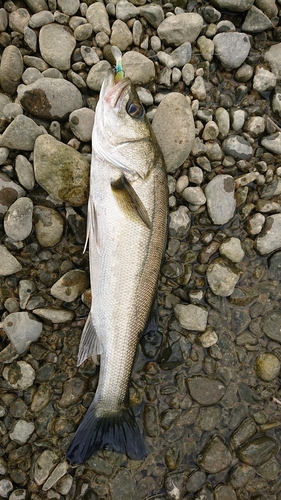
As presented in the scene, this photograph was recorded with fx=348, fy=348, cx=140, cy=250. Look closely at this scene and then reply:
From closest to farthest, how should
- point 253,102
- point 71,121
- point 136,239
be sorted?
1. point 136,239
2. point 71,121
3. point 253,102

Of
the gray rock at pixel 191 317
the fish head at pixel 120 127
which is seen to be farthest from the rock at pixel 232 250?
the fish head at pixel 120 127

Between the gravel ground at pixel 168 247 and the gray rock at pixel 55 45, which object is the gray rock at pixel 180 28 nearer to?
the gravel ground at pixel 168 247

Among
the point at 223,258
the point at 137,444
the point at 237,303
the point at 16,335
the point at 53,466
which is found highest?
the point at 223,258

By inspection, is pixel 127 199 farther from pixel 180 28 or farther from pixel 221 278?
pixel 180 28

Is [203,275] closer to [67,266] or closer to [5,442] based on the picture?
[67,266]

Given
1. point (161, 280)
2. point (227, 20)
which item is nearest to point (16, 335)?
point (161, 280)

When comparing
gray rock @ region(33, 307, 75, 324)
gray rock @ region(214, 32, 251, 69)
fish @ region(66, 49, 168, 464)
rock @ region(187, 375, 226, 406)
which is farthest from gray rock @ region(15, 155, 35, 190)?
rock @ region(187, 375, 226, 406)

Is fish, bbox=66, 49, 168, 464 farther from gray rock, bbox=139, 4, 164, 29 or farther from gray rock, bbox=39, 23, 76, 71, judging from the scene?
gray rock, bbox=139, 4, 164, 29
